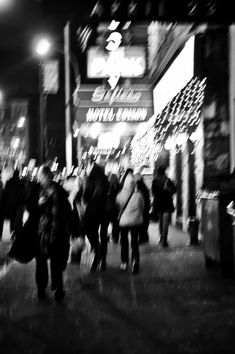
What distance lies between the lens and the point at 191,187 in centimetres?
1700

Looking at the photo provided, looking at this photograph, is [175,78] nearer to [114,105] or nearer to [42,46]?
[114,105]

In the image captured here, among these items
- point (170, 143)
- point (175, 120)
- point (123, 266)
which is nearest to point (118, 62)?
point (170, 143)

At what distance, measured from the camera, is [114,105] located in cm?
1959

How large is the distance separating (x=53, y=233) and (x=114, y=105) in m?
11.3

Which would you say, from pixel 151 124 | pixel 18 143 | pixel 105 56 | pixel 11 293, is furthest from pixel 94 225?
pixel 18 143

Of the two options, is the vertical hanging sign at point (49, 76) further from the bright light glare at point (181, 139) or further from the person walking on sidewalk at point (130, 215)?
the person walking on sidewalk at point (130, 215)

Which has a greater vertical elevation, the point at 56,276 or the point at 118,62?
the point at 118,62

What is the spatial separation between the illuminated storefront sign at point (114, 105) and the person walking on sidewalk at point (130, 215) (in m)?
8.28

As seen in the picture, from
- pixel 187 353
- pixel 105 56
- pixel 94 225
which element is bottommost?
pixel 187 353

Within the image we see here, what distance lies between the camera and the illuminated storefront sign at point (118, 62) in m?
21.5

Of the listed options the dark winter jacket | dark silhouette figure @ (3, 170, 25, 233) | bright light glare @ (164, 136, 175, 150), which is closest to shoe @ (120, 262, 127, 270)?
the dark winter jacket

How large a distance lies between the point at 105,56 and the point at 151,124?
9.11ft

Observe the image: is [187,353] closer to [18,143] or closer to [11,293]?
[11,293]

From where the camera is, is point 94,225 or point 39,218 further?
point 94,225
